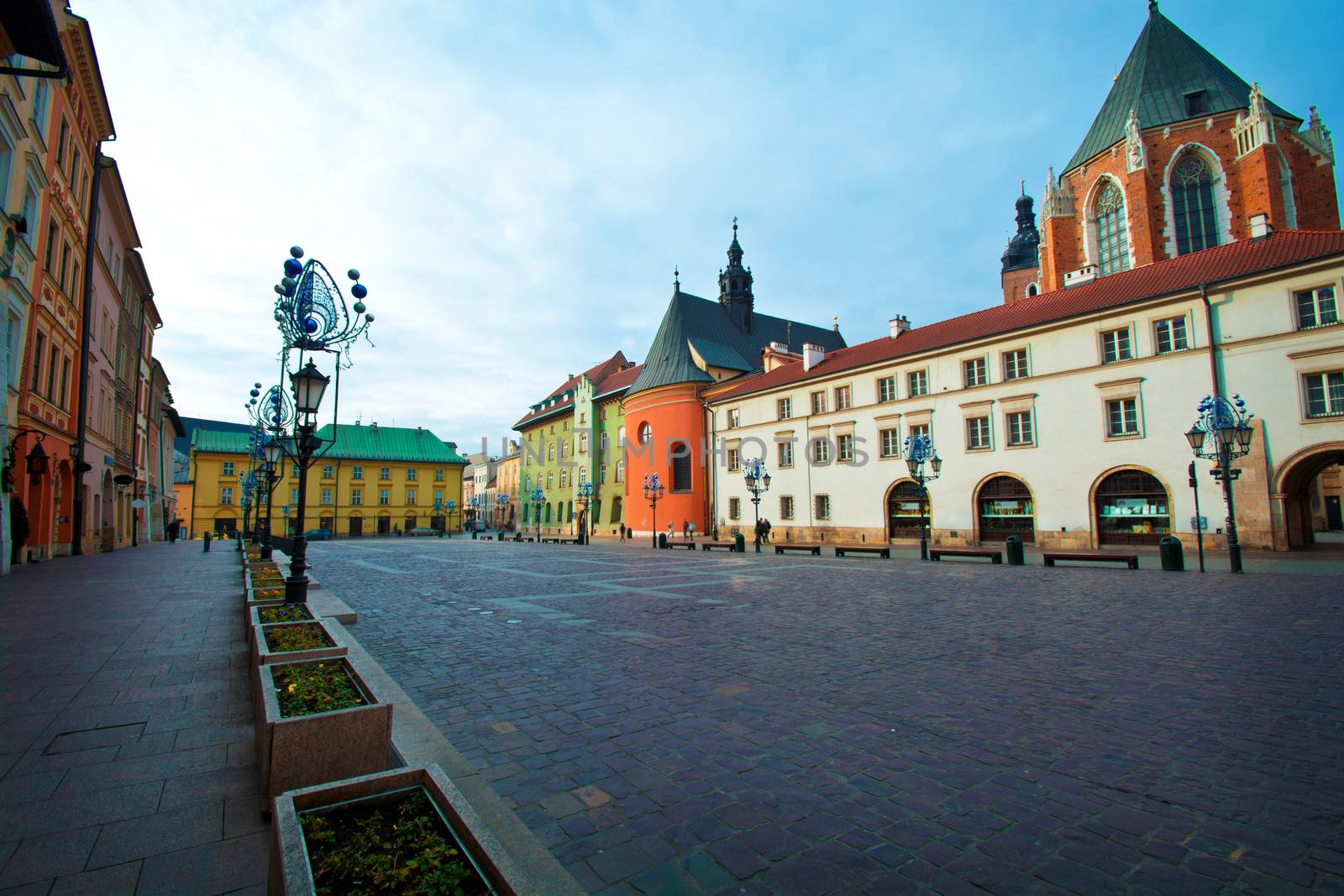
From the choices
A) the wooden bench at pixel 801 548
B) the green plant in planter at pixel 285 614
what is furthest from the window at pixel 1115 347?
the green plant in planter at pixel 285 614

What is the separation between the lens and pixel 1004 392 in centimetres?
2909

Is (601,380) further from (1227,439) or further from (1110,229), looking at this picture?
(1227,439)

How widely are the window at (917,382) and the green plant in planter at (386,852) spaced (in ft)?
108

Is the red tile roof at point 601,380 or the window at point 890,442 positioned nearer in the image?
the window at point 890,442

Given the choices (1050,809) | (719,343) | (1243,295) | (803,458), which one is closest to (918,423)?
(803,458)

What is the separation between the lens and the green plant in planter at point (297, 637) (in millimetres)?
4949

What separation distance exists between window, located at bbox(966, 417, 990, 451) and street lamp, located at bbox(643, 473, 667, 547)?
1842 cm

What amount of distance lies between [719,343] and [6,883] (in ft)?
174

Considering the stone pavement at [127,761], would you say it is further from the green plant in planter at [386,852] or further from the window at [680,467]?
the window at [680,467]

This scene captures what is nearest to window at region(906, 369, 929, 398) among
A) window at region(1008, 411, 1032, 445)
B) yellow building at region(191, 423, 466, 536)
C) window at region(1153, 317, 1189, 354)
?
window at region(1008, 411, 1032, 445)

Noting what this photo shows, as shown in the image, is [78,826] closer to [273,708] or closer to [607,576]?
[273,708]

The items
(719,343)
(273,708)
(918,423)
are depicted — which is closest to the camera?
(273,708)

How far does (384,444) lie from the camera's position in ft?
235

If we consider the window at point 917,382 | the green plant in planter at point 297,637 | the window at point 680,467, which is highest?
the window at point 917,382
